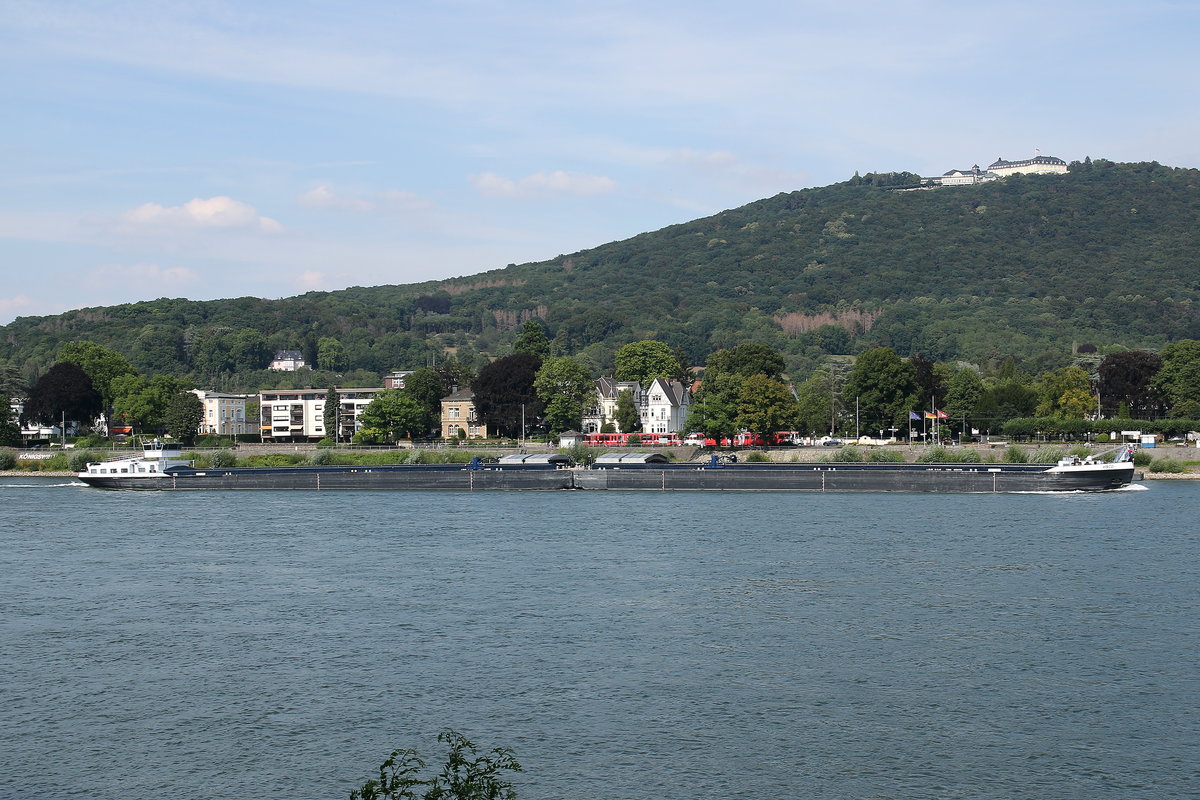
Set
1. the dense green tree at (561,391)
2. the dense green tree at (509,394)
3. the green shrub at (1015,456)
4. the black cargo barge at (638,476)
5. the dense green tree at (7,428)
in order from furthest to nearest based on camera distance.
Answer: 1. the dense green tree at (7,428)
2. the dense green tree at (509,394)
3. the dense green tree at (561,391)
4. the green shrub at (1015,456)
5. the black cargo barge at (638,476)

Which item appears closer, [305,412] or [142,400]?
[142,400]

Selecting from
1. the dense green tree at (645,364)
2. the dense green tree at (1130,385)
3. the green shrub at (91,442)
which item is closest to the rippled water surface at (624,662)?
the dense green tree at (1130,385)

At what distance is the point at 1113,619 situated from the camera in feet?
104

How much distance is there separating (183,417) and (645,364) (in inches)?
2073

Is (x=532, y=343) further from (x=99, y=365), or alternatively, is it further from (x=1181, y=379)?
(x=1181, y=379)

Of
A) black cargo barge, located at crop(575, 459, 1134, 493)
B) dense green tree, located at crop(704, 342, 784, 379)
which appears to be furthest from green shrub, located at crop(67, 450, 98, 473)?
dense green tree, located at crop(704, 342, 784, 379)

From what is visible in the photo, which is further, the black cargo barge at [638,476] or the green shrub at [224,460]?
the green shrub at [224,460]

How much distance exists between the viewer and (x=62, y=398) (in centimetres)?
12400

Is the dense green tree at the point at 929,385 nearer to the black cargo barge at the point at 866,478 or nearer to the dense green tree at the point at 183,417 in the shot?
the black cargo barge at the point at 866,478

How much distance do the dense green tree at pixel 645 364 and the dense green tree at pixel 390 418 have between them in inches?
1110

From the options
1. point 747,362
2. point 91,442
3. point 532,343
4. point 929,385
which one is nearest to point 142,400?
point 91,442

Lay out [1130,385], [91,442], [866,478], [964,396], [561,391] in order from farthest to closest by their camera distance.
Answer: [91,442]
[561,391]
[964,396]
[1130,385]
[866,478]

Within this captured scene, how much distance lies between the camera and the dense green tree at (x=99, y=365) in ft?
439

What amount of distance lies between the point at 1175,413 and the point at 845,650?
92.9m
